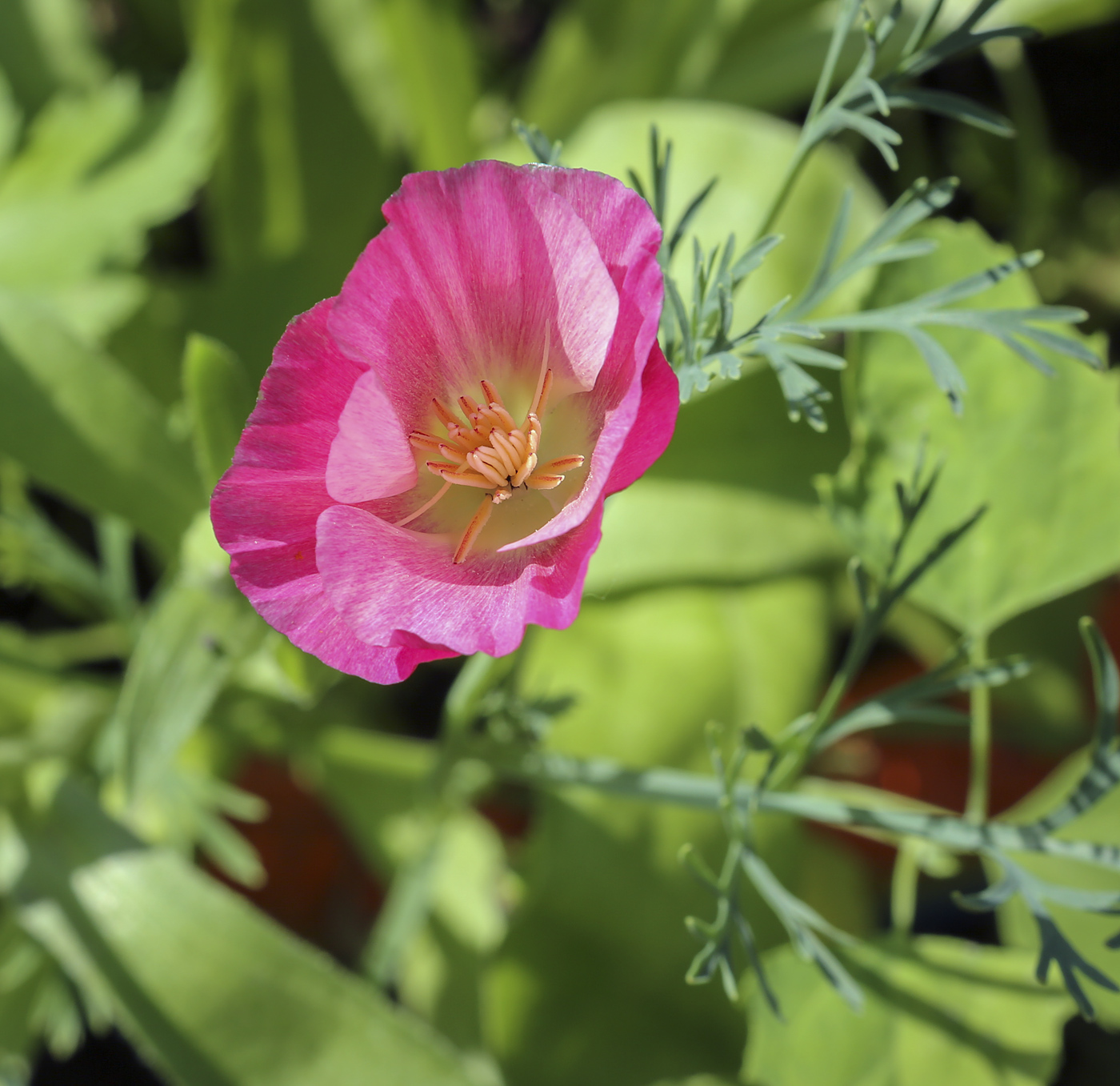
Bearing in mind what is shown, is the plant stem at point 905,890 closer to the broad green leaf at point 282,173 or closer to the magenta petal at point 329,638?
the magenta petal at point 329,638

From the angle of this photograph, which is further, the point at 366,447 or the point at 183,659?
the point at 183,659

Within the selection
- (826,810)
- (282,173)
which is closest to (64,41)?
(282,173)

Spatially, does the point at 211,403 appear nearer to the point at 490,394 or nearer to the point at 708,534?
the point at 490,394

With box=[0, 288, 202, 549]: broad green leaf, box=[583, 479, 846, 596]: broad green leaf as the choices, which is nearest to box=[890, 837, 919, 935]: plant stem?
box=[583, 479, 846, 596]: broad green leaf

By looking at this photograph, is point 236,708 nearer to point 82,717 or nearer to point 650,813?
point 82,717

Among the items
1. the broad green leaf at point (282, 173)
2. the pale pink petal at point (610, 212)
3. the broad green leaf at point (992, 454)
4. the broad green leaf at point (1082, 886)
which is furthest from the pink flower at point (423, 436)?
the broad green leaf at point (282, 173)

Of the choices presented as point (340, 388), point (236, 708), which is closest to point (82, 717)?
point (236, 708)
